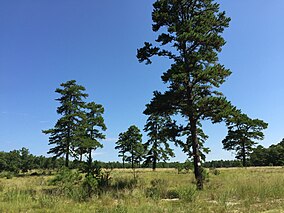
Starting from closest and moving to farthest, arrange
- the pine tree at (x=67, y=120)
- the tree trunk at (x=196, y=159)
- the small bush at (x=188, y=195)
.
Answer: the small bush at (x=188, y=195) < the tree trunk at (x=196, y=159) < the pine tree at (x=67, y=120)

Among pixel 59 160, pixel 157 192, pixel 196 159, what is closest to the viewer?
pixel 157 192

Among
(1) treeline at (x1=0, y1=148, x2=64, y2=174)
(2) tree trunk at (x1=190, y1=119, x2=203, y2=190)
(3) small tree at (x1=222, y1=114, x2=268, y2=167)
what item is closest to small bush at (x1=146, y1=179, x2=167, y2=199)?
(2) tree trunk at (x1=190, y1=119, x2=203, y2=190)

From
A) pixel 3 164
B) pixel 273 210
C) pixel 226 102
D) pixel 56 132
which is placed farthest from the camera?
pixel 3 164

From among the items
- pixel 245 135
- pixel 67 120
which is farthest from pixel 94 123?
pixel 245 135

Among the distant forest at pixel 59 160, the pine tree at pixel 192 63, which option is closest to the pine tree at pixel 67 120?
the distant forest at pixel 59 160

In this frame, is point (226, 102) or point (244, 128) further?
point (244, 128)

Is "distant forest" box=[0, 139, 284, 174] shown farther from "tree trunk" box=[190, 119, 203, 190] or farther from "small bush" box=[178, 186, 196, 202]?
"small bush" box=[178, 186, 196, 202]

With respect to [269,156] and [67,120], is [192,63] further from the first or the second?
[269,156]

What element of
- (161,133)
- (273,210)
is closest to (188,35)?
(161,133)

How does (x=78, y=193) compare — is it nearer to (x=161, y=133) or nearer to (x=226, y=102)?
(x=161, y=133)

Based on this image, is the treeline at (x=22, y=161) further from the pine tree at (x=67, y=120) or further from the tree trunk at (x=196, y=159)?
the tree trunk at (x=196, y=159)

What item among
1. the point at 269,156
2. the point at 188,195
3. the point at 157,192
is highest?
the point at 269,156

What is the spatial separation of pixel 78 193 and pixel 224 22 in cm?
1283

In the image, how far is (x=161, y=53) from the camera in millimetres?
16016
